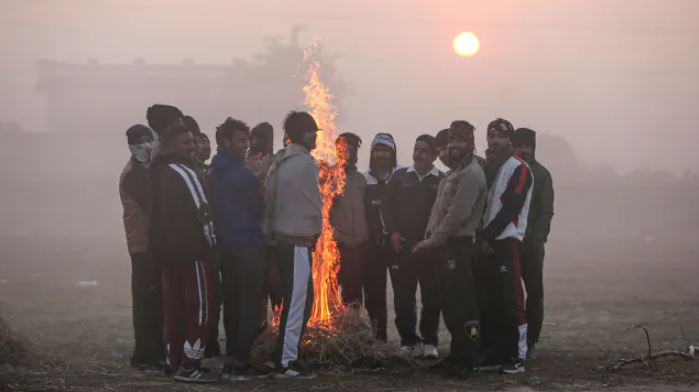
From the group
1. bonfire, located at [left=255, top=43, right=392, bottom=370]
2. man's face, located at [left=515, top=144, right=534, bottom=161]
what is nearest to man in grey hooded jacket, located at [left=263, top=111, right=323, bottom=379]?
bonfire, located at [left=255, top=43, right=392, bottom=370]

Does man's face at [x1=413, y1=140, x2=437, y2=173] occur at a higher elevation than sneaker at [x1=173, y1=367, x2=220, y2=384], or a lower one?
higher

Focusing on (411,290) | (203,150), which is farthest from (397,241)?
(203,150)

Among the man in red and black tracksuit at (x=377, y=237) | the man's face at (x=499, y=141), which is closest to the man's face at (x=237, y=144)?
the man in red and black tracksuit at (x=377, y=237)

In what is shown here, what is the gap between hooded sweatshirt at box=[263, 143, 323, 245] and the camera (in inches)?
303

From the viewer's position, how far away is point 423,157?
9109 mm

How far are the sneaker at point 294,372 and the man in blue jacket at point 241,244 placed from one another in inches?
8.0

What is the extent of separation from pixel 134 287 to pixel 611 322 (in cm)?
821

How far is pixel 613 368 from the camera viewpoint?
8.08m

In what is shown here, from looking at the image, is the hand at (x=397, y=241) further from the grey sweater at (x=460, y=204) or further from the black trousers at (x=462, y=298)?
the black trousers at (x=462, y=298)

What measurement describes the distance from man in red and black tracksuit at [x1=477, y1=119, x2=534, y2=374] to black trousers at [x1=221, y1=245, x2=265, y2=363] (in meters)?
2.06

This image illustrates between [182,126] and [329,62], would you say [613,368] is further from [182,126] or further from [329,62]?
[329,62]

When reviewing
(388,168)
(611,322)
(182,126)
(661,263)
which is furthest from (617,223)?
(182,126)

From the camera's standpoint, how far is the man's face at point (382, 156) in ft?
31.2

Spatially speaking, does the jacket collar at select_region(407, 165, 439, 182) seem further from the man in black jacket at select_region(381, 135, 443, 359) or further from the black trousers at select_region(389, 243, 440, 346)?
the black trousers at select_region(389, 243, 440, 346)
